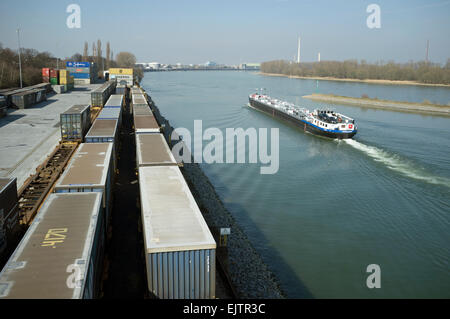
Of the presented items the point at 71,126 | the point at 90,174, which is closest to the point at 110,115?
the point at 71,126

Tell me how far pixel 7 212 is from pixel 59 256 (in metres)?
3.53

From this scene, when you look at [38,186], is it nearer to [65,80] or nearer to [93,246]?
[93,246]

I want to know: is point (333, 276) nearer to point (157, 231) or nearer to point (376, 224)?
point (376, 224)

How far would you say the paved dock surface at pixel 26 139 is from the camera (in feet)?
54.8

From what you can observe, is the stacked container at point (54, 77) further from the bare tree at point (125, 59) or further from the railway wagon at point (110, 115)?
the bare tree at point (125, 59)

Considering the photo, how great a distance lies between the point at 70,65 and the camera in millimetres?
66812

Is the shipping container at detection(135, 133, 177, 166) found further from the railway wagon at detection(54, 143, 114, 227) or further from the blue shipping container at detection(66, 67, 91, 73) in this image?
the blue shipping container at detection(66, 67, 91, 73)

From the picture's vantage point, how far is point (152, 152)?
1407cm

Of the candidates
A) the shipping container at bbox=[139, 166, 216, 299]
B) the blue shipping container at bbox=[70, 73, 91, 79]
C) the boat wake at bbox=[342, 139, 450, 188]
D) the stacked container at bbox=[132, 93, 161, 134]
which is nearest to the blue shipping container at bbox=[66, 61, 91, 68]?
the blue shipping container at bbox=[70, 73, 91, 79]

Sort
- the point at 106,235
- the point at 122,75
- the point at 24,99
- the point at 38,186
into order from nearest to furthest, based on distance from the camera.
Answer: the point at 106,235
the point at 38,186
the point at 24,99
the point at 122,75

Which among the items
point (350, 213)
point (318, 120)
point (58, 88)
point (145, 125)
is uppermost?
point (58, 88)

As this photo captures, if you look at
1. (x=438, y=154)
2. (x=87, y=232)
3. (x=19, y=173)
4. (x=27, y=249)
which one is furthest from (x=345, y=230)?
(x=438, y=154)

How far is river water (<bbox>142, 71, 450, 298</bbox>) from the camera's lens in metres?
11.6

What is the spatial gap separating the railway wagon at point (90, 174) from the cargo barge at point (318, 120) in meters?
23.1
